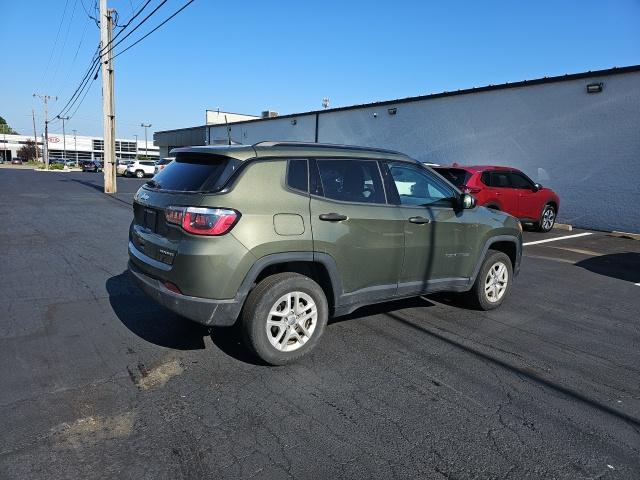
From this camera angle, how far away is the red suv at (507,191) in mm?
10586

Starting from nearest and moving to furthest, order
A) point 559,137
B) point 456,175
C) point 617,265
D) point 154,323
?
1. point 154,323
2. point 617,265
3. point 456,175
4. point 559,137

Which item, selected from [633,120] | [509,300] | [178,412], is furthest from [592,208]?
[178,412]

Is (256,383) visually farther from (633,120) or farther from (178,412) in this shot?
(633,120)

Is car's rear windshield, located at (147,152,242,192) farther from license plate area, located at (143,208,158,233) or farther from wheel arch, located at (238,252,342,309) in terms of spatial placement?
wheel arch, located at (238,252,342,309)

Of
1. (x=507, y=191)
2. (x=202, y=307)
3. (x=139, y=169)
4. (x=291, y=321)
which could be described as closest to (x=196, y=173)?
(x=202, y=307)

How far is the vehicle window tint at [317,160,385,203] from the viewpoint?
4.07m

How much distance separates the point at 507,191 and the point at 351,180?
8.16 m

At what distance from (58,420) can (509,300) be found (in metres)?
5.08

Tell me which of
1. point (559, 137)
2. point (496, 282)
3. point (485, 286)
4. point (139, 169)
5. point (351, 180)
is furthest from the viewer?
point (139, 169)

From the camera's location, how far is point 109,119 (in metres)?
20.4

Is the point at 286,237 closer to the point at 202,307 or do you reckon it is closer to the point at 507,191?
the point at 202,307

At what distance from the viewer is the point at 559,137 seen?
14.6 m

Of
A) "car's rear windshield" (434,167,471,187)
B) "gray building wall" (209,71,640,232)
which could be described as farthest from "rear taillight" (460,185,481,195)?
"gray building wall" (209,71,640,232)

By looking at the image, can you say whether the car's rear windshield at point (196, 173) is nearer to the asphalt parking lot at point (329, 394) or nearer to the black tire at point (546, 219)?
the asphalt parking lot at point (329, 394)
